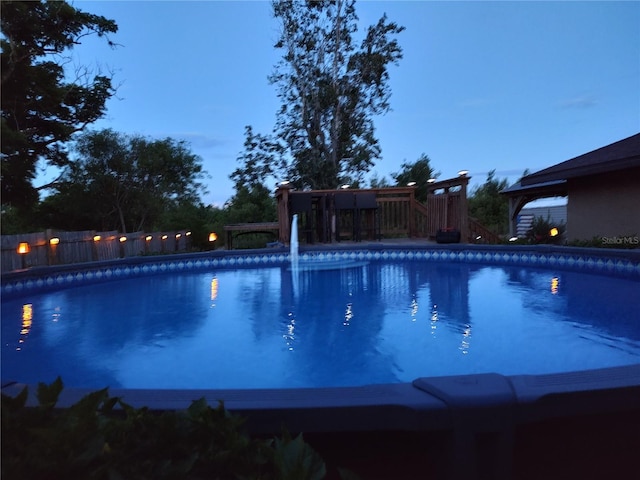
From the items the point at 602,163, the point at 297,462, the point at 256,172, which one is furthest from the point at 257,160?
the point at 297,462

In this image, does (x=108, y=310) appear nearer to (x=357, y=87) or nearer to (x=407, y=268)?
(x=407, y=268)

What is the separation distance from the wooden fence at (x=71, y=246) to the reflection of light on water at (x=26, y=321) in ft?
10.1

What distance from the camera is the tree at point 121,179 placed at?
18562 millimetres

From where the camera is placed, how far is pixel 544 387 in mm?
1659

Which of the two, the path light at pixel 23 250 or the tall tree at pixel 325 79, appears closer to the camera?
the path light at pixel 23 250

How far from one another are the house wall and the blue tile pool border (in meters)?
1.72

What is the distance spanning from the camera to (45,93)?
13031mm

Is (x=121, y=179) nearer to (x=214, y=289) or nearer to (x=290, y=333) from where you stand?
(x=214, y=289)

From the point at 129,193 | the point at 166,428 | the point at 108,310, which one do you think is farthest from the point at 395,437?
the point at 129,193

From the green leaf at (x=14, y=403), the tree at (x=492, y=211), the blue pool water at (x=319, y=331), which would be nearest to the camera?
the green leaf at (x=14, y=403)

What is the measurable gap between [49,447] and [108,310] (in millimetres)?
6650

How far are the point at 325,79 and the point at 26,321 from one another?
15.9m

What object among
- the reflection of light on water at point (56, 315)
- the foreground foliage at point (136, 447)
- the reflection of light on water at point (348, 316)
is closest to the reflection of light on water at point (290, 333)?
the reflection of light on water at point (348, 316)

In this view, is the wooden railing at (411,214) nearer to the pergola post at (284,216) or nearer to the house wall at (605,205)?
the pergola post at (284,216)
